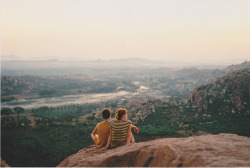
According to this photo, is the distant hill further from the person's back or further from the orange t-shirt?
the orange t-shirt

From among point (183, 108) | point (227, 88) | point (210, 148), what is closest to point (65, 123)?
point (183, 108)

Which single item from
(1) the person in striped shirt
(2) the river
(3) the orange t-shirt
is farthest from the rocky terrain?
(2) the river

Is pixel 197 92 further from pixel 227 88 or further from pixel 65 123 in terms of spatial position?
pixel 65 123

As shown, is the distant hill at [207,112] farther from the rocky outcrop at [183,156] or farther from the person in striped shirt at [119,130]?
the rocky outcrop at [183,156]

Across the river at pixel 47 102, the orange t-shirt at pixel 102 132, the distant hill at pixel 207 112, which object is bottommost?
the river at pixel 47 102

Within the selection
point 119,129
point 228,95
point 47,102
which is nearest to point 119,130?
point 119,129

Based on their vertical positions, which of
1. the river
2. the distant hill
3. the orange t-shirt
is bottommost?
the river

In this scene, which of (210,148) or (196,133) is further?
(196,133)

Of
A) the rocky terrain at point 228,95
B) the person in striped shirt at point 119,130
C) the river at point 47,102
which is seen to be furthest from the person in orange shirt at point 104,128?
the river at point 47,102
